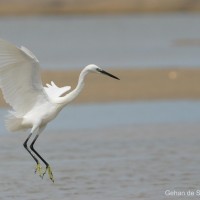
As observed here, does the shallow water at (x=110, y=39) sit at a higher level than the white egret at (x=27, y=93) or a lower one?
lower

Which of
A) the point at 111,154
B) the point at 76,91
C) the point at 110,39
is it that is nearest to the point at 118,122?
the point at 111,154

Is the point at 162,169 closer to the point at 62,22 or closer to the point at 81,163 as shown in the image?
the point at 81,163

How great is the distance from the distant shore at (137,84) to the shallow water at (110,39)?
1.58 metres

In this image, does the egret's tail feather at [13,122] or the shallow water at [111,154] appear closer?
the shallow water at [111,154]

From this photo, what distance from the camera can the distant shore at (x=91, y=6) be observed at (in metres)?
50.0

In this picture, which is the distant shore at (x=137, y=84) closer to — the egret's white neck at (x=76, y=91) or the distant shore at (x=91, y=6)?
the egret's white neck at (x=76, y=91)

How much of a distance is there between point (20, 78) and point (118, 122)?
488 cm

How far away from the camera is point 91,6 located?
166ft

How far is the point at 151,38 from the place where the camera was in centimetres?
3422

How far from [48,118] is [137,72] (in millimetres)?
10487

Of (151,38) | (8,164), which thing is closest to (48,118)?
(8,164)

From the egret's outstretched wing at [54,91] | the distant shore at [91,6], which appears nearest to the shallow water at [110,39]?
the distant shore at [91,6]

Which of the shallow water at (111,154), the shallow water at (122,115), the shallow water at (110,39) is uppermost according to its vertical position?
the shallow water at (111,154)

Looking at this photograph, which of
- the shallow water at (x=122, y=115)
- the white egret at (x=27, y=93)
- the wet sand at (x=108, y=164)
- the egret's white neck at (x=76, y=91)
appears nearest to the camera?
the wet sand at (x=108, y=164)
